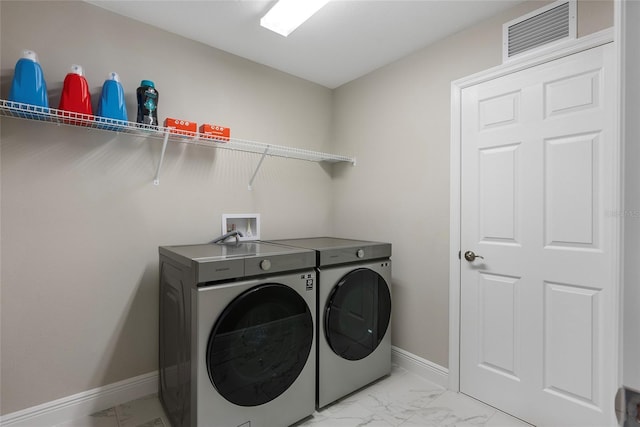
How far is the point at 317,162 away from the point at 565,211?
1.89 metres

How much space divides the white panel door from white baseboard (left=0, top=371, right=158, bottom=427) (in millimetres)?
2093

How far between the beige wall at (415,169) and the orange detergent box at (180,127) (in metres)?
1.42

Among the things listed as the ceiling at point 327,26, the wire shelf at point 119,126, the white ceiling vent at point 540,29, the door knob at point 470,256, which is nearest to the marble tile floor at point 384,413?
the door knob at point 470,256

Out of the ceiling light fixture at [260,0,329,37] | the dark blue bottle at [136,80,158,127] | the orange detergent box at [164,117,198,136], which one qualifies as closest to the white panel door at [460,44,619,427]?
the ceiling light fixture at [260,0,329,37]

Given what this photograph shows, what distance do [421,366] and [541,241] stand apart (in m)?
1.21

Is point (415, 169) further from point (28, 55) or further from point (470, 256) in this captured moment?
point (28, 55)

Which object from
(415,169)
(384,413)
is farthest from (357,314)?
(415,169)

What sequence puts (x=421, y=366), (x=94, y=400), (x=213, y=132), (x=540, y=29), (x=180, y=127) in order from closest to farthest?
(x=540, y=29) → (x=94, y=400) → (x=180, y=127) → (x=213, y=132) → (x=421, y=366)

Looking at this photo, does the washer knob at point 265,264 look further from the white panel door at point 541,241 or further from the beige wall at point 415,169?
the white panel door at point 541,241

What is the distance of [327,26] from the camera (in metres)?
2.00

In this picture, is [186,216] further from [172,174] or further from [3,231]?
[3,231]

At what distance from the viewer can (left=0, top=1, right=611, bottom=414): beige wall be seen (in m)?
1.63

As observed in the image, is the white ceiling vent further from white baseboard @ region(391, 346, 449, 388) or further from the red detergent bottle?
the red detergent bottle

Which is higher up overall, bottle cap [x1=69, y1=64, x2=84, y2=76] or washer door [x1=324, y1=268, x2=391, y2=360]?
bottle cap [x1=69, y1=64, x2=84, y2=76]
